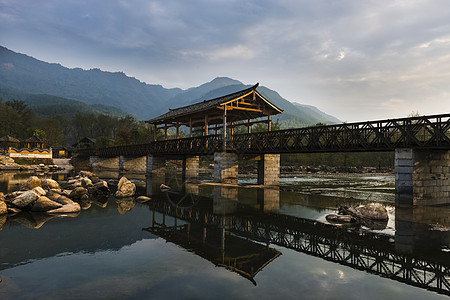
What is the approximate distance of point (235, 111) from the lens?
89.6ft

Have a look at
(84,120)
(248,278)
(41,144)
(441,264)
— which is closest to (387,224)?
(441,264)

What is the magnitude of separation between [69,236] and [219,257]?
489cm

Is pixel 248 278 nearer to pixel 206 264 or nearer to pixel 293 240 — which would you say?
pixel 206 264

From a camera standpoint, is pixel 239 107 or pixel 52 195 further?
pixel 239 107

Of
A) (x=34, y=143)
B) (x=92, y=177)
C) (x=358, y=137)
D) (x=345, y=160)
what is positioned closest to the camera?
(x=358, y=137)

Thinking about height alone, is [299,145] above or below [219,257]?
above

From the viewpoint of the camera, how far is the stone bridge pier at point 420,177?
46.2ft

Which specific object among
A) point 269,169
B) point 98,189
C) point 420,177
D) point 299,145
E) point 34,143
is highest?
point 34,143

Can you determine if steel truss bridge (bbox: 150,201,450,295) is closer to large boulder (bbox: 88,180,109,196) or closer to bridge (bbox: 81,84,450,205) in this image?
bridge (bbox: 81,84,450,205)

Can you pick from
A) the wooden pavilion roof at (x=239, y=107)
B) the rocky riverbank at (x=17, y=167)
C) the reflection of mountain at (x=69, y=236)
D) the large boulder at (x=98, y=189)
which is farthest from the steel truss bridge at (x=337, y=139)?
the rocky riverbank at (x=17, y=167)

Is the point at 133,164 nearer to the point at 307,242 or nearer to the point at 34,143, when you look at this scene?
the point at 34,143

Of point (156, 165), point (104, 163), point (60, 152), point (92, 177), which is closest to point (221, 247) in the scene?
point (92, 177)

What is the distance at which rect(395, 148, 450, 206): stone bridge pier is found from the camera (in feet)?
46.2

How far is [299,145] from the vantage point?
20.2 meters
